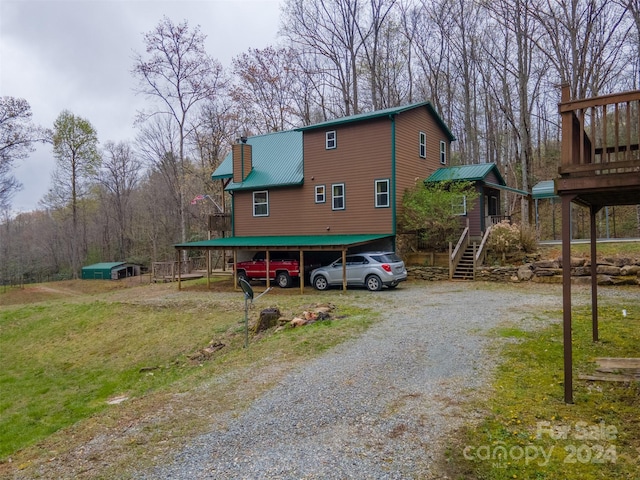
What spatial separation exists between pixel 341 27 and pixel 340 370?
30.1 meters

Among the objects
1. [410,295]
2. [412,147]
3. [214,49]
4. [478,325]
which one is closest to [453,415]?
[478,325]

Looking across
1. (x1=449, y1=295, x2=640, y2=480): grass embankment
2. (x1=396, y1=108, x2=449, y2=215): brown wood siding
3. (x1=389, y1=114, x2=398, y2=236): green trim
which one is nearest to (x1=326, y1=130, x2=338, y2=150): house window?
(x1=389, y1=114, x2=398, y2=236): green trim

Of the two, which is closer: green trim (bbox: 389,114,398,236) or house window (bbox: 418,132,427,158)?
green trim (bbox: 389,114,398,236)

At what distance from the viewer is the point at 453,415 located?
15.6 feet

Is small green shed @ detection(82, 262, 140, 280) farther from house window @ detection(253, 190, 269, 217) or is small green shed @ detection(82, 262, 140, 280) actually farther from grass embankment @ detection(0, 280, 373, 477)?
house window @ detection(253, 190, 269, 217)

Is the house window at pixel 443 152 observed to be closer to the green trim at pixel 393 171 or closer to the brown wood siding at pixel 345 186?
the green trim at pixel 393 171

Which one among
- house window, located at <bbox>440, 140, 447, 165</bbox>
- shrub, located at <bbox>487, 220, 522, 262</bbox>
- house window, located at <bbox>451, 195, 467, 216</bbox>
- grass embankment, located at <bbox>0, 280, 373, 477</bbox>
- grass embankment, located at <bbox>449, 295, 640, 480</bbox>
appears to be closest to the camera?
grass embankment, located at <bbox>449, 295, 640, 480</bbox>

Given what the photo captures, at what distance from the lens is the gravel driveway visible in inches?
155

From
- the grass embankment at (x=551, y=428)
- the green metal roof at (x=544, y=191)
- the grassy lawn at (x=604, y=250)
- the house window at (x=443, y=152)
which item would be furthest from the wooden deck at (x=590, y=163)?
the house window at (x=443, y=152)

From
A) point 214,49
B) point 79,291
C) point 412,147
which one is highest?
point 214,49

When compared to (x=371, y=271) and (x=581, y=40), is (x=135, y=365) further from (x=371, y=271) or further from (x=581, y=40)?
(x=581, y=40)

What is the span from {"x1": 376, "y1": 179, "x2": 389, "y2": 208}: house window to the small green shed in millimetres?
29439

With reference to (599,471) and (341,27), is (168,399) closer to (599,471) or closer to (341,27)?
(599,471)

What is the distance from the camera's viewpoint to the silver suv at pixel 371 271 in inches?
617
